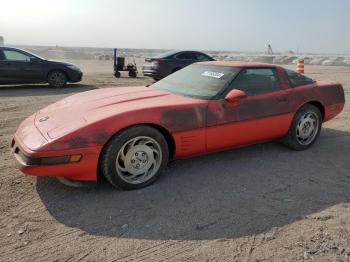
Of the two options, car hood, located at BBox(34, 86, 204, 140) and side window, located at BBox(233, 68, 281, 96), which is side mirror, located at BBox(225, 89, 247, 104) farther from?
car hood, located at BBox(34, 86, 204, 140)

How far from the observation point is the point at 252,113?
4512 mm

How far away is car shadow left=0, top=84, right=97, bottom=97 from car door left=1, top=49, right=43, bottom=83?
11.9 inches

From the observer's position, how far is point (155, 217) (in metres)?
3.23

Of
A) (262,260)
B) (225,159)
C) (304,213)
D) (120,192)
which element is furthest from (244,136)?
(262,260)

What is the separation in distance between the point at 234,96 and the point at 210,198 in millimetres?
1297

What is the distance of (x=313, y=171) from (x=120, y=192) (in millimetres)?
2441

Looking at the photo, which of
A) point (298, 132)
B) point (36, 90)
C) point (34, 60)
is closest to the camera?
point (298, 132)

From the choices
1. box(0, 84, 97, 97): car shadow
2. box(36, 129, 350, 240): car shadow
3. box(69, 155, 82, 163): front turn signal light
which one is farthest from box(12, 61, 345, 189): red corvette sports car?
box(0, 84, 97, 97): car shadow

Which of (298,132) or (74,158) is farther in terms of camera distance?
(298,132)

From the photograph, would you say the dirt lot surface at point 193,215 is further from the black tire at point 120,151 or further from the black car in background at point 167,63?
the black car in background at point 167,63

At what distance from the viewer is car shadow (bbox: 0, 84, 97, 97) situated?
9.89 m

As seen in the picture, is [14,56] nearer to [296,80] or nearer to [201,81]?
[201,81]

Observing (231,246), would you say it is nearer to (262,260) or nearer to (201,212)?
(262,260)

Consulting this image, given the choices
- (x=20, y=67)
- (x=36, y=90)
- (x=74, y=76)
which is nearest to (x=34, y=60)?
(x=20, y=67)
